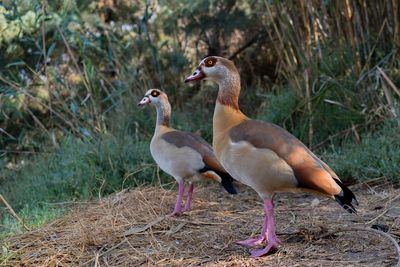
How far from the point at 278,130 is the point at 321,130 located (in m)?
3.06

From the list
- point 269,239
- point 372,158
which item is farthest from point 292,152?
point 372,158

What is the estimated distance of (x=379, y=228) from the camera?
3893 mm

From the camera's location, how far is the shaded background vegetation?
6.09 meters

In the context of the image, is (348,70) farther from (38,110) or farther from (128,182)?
(38,110)

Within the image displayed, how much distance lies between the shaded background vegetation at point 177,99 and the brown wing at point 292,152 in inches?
56.9

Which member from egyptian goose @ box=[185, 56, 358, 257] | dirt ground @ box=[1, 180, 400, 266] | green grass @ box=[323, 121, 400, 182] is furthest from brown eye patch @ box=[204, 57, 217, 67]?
green grass @ box=[323, 121, 400, 182]

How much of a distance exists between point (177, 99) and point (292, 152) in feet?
17.5

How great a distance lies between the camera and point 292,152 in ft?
11.9

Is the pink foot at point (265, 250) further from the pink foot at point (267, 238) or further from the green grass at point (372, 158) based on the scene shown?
the green grass at point (372, 158)

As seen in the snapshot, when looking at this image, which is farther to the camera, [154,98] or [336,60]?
[336,60]

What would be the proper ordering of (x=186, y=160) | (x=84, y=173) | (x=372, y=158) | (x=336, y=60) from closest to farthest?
(x=186, y=160), (x=372, y=158), (x=84, y=173), (x=336, y=60)

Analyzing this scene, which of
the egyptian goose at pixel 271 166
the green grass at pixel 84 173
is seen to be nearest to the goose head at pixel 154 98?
the green grass at pixel 84 173

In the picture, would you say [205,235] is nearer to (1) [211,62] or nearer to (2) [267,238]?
(2) [267,238]

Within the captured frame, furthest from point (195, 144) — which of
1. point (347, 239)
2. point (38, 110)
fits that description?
point (38, 110)
